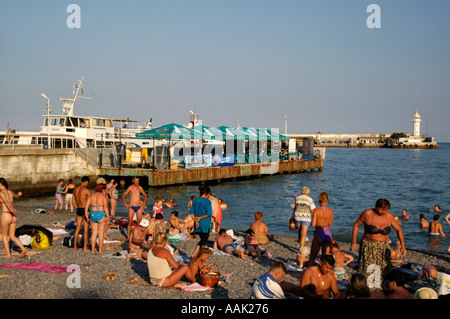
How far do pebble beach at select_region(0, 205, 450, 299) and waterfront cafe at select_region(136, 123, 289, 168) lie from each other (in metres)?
17.5

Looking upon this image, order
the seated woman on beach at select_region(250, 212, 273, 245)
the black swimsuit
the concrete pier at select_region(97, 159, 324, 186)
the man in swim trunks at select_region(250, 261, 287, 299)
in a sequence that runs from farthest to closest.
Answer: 1. the concrete pier at select_region(97, 159, 324, 186)
2. the seated woman on beach at select_region(250, 212, 273, 245)
3. the black swimsuit
4. the man in swim trunks at select_region(250, 261, 287, 299)

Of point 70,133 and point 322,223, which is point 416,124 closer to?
point 70,133

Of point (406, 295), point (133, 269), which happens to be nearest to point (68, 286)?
point (133, 269)

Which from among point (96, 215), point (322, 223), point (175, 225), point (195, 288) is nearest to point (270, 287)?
point (195, 288)

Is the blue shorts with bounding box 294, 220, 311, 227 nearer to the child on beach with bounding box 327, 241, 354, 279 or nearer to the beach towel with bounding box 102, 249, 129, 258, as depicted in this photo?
the child on beach with bounding box 327, 241, 354, 279

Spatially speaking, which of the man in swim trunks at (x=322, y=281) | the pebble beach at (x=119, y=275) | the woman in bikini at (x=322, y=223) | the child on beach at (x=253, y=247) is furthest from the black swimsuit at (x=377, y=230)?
the child on beach at (x=253, y=247)

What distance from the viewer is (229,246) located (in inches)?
424

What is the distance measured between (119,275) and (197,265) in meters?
1.73

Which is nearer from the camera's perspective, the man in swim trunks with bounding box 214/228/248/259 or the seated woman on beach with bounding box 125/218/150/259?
the seated woman on beach with bounding box 125/218/150/259

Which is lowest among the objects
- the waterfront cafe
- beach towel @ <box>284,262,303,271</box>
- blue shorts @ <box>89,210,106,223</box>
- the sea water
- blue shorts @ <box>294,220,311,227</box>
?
the sea water

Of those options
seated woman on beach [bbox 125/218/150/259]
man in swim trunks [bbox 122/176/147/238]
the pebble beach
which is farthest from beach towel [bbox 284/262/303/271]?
man in swim trunks [bbox 122/176/147/238]

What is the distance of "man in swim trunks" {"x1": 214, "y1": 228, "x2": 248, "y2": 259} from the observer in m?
10.4
